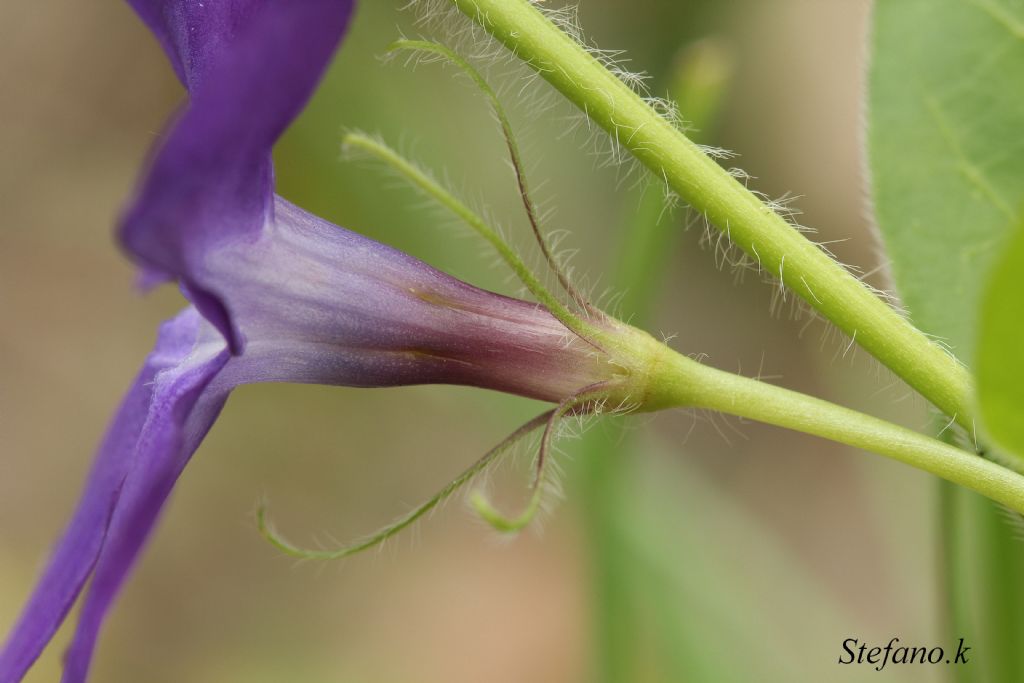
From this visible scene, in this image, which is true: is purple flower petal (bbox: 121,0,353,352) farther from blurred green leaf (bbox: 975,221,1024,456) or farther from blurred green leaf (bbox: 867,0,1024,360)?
blurred green leaf (bbox: 867,0,1024,360)

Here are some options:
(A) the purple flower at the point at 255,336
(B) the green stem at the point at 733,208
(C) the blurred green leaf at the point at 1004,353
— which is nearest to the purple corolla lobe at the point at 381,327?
(A) the purple flower at the point at 255,336

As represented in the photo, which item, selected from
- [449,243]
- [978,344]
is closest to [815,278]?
[978,344]

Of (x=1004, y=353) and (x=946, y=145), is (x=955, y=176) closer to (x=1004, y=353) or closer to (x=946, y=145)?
(x=946, y=145)

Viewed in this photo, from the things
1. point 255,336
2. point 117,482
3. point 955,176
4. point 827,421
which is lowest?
point 117,482

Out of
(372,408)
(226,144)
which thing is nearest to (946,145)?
(226,144)

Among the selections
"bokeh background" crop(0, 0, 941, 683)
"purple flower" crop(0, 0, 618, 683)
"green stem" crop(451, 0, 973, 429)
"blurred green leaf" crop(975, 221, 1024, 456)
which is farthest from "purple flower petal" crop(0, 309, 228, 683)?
"bokeh background" crop(0, 0, 941, 683)

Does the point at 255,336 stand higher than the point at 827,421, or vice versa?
the point at 827,421

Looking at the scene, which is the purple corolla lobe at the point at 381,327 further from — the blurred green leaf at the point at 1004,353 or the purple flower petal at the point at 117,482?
the blurred green leaf at the point at 1004,353
